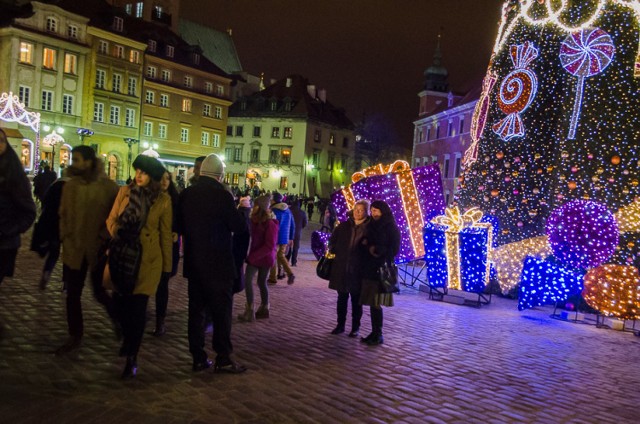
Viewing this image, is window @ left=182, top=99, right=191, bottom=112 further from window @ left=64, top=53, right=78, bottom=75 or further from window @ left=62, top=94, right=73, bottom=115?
window @ left=62, top=94, right=73, bottom=115

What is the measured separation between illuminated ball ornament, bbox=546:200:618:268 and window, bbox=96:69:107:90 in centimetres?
4121

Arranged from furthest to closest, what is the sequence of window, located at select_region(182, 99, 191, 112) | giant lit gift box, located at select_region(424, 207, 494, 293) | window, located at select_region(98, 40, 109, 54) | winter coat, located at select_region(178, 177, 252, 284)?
window, located at select_region(182, 99, 191, 112), window, located at select_region(98, 40, 109, 54), giant lit gift box, located at select_region(424, 207, 494, 293), winter coat, located at select_region(178, 177, 252, 284)

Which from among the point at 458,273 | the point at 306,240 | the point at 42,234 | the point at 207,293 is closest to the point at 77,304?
the point at 42,234

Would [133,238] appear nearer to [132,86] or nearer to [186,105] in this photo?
[132,86]

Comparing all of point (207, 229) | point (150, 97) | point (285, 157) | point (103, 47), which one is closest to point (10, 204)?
point (207, 229)

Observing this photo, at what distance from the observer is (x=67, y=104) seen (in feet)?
143

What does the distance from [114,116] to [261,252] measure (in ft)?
141

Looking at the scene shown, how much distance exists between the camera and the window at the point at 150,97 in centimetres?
5081

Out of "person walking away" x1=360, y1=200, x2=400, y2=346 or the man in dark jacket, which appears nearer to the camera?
the man in dark jacket

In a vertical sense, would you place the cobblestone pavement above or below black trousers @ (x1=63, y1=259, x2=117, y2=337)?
below

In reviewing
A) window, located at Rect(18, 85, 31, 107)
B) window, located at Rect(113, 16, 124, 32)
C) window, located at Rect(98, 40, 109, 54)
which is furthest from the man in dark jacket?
window, located at Rect(113, 16, 124, 32)

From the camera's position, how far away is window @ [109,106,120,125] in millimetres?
47250

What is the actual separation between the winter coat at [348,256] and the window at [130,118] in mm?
44250

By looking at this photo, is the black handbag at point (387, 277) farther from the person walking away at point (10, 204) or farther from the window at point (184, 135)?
the window at point (184, 135)
